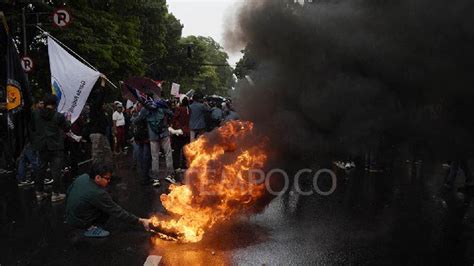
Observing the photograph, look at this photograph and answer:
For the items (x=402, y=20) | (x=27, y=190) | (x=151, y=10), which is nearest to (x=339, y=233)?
(x=402, y=20)

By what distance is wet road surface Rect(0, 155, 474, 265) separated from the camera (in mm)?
5000

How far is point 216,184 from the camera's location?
21.5 feet

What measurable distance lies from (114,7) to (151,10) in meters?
12.9

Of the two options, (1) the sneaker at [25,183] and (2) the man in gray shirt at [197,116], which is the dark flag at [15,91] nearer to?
(1) the sneaker at [25,183]

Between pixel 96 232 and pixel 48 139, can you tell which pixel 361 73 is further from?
pixel 48 139

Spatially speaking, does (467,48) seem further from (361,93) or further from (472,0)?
(361,93)

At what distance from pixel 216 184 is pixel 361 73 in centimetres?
311

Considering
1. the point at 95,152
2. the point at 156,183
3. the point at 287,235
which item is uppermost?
the point at 95,152

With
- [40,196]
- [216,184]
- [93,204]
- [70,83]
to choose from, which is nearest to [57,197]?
[40,196]

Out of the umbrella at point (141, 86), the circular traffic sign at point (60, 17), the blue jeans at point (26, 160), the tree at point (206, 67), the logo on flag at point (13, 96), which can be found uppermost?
the tree at point (206, 67)

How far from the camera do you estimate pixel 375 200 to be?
7961 mm

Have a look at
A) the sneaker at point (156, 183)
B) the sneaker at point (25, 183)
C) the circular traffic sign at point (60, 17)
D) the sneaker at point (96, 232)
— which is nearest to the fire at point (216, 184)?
the sneaker at point (96, 232)

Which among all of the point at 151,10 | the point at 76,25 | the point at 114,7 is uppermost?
the point at 151,10

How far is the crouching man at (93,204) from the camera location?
5.34 m
